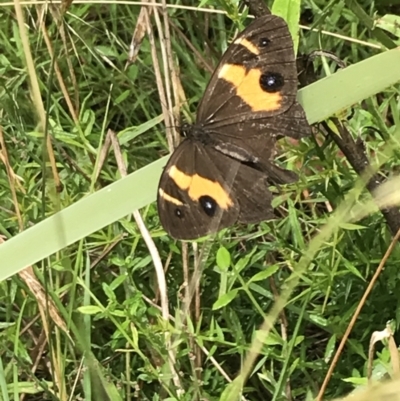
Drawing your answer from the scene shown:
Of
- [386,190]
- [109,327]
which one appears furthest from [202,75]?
[386,190]

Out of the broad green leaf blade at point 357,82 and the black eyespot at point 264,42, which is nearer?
the broad green leaf blade at point 357,82

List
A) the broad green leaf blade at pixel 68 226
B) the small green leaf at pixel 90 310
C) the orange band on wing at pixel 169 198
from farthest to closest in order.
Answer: the small green leaf at pixel 90 310
the orange band on wing at pixel 169 198
the broad green leaf blade at pixel 68 226

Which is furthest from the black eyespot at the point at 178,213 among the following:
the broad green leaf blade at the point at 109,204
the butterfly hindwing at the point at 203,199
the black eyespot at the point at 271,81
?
the black eyespot at the point at 271,81

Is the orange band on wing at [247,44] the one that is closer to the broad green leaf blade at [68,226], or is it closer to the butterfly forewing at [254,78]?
the butterfly forewing at [254,78]

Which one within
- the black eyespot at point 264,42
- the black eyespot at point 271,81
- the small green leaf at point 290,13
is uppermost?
the small green leaf at point 290,13

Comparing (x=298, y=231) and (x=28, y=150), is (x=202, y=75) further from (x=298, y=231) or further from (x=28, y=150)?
(x=298, y=231)

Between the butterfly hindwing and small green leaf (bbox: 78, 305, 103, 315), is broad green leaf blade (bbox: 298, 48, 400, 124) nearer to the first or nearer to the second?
the butterfly hindwing

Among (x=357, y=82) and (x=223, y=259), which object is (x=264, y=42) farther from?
(x=223, y=259)
